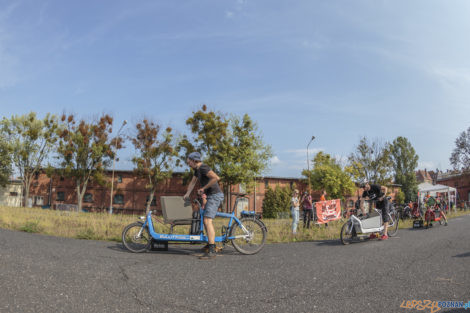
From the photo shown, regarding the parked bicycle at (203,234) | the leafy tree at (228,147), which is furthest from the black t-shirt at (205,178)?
the leafy tree at (228,147)

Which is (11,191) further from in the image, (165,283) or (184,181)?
(165,283)

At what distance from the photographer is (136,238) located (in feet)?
21.4

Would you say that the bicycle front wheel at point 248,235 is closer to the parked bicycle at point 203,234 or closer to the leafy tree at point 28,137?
the parked bicycle at point 203,234

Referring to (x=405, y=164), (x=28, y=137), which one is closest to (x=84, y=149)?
(x=28, y=137)

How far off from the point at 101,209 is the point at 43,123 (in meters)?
15.0

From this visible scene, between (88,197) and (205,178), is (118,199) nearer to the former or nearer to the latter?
(88,197)

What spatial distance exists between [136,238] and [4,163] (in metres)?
51.3

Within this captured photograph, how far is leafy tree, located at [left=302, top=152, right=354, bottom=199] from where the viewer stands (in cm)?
4906

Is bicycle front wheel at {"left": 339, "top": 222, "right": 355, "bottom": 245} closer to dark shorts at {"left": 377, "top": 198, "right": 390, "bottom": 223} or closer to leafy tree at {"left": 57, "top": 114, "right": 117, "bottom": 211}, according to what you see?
dark shorts at {"left": 377, "top": 198, "right": 390, "bottom": 223}

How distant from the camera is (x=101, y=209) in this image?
47.3 metres

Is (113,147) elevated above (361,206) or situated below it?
above

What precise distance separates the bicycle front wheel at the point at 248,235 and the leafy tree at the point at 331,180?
42942 mm

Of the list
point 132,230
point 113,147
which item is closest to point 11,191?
point 113,147

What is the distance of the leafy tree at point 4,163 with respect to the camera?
45.1 meters
